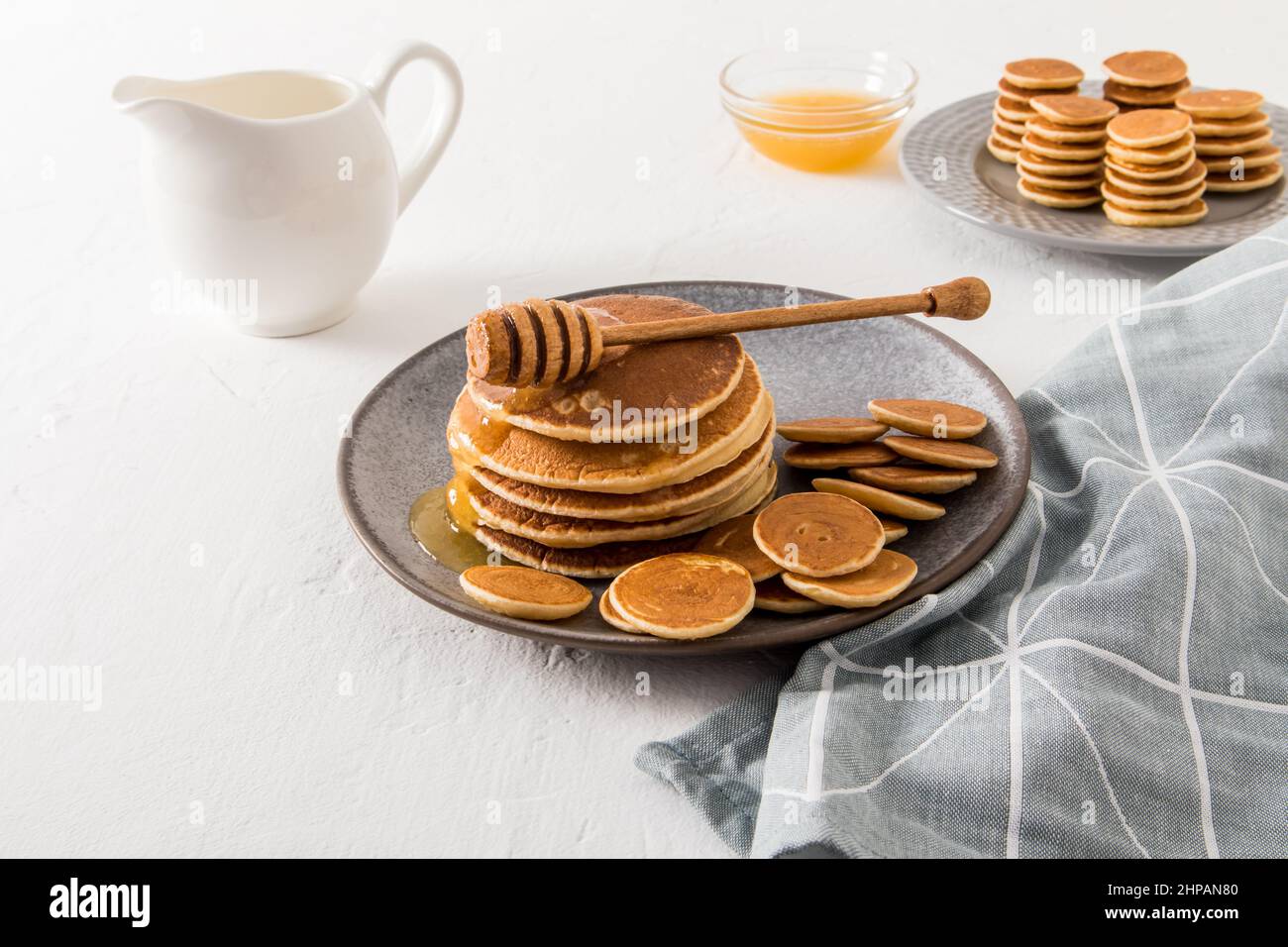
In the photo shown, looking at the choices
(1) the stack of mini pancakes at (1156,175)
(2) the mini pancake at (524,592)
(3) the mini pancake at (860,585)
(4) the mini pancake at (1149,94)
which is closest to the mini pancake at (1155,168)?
(1) the stack of mini pancakes at (1156,175)

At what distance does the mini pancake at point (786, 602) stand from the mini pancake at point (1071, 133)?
1.07 metres

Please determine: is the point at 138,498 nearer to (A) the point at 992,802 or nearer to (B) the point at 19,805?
(B) the point at 19,805

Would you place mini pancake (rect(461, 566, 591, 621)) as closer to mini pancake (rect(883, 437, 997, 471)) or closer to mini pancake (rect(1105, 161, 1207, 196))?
mini pancake (rect(883, 437, 997, 471))

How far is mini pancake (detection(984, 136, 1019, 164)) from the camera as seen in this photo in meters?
2.11

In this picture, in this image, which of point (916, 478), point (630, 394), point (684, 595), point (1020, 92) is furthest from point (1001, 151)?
point (684, 595)

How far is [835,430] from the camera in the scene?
1419 millimetres

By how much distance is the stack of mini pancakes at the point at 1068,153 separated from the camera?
195cm

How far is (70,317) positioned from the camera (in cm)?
196

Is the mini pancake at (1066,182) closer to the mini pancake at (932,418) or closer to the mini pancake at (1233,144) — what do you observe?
the mini pancake at (1233,144)

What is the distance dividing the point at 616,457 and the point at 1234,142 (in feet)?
4.01

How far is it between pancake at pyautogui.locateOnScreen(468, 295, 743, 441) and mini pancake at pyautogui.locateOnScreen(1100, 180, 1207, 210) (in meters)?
0.81

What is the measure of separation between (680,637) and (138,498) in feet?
2.45

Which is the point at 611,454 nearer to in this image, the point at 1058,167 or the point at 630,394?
the point at 630,394
